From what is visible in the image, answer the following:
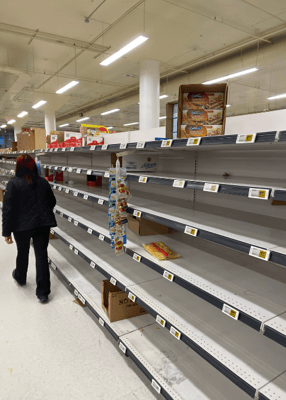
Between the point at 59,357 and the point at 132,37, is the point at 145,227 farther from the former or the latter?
the point at 132,37

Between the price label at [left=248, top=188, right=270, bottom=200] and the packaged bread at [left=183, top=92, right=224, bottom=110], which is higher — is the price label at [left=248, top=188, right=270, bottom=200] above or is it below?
below

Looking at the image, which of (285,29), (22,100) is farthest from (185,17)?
(22,100)

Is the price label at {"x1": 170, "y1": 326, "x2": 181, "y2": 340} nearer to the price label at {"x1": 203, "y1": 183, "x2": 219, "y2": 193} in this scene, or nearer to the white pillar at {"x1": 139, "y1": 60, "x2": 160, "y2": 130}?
the price label at {"x1": 203, "y1": 183, "x2": 219, "y2": 193}

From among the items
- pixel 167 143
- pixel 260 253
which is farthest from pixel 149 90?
pixel 260 253

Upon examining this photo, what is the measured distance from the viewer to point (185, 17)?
5.39 meters

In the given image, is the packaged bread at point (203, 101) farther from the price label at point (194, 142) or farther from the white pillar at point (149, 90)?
the white pillar at point (149, 90)

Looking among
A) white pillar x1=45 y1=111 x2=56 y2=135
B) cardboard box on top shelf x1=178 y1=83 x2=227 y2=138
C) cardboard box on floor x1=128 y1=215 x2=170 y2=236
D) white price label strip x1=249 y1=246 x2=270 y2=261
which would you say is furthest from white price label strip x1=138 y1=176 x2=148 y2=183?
white pillar x1=45 y1=111 x2=56 y2=135

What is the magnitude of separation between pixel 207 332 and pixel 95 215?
6.95 feet

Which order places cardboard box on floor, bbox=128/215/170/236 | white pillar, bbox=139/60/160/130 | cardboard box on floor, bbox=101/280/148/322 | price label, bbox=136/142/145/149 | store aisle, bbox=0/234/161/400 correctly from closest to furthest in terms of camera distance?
store aisle, bbox=0/234/161/400 < price label, bbox=136/142/145/149 < cardboard box on floor, bbox=101/280/148/322 < cardboard box on floor, bbox=128/215/170/236 < white pillar, bbox=139/60/160/130

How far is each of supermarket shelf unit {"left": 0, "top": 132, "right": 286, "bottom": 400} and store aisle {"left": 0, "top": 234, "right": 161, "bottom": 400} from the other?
177 mm

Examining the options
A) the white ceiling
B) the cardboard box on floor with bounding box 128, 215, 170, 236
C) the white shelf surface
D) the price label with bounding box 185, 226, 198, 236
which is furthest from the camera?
the white ceiling

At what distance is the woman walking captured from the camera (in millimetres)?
2652

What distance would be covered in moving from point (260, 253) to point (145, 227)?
1.42m

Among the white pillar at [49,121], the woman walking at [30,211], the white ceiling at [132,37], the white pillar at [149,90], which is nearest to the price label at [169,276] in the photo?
the woman walking at [30,211]
